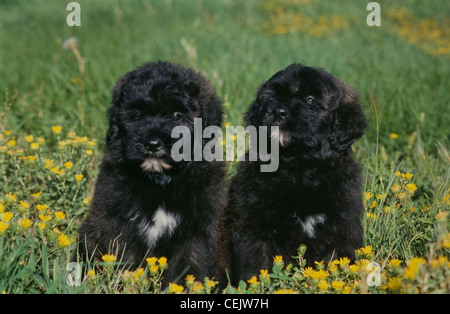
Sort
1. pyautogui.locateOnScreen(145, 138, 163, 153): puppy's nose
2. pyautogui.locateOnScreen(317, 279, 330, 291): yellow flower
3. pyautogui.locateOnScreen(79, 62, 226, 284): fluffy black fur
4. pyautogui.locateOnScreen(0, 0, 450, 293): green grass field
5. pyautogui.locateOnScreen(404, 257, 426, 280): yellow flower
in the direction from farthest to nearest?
1. pyautogui.locateOnScreen(79, 62, 226, 284): fluffy black fur
2. pyautogui.locateOnScreen(145, 138, 163, 153): puppy's nose
3. pyautogui.locateOnScreen(0, 0, 450, 293): green grass field
4. pyautogui.locateOnScreen(317, 279, 330, 291): yellow flower
5. pyautogui.locateOnScreen(404, 257, 426, 280): yellow flower

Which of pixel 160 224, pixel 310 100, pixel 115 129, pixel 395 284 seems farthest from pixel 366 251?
pixel 115 129

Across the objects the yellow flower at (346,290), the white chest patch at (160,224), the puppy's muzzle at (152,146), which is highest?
the puppy's muzzle at (152,146)

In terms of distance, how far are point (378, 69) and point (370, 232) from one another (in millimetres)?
4482

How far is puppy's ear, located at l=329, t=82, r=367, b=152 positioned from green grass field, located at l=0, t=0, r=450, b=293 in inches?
18.1

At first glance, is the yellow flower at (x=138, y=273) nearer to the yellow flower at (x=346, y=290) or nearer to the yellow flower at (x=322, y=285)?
the yellow flower at (x=322, y=285)

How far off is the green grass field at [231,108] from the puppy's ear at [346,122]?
18.1 inches

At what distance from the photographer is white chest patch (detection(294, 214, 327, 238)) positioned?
10.8ft

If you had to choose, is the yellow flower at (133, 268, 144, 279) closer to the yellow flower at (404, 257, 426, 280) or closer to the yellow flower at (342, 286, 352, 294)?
the yellow flower at (342, 286, 352, 294)

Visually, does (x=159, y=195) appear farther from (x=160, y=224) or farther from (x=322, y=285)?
(x=322, y=285)

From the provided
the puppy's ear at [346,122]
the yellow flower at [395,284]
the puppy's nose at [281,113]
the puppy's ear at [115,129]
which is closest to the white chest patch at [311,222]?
the puppy's ear at [346,122]

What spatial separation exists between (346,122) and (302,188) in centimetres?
53

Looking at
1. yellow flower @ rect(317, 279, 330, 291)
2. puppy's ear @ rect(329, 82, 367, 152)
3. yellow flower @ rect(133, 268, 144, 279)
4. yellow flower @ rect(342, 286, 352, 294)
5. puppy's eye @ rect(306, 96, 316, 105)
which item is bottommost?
yellow flower @ rect(342, 286, 352, 294)

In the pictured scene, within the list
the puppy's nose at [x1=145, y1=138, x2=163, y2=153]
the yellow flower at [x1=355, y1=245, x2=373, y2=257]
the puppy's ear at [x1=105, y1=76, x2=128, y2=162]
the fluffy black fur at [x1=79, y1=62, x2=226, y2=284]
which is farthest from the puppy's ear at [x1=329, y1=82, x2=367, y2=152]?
the puppy's ear at [x1=105, y1=76, x2=128, y2=162]

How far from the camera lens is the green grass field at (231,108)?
2996 mm
